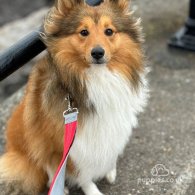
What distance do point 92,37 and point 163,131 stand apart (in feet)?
5.12

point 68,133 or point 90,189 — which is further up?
point 68,133

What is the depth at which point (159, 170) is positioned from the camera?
3.69m

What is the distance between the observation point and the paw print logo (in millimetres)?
3652

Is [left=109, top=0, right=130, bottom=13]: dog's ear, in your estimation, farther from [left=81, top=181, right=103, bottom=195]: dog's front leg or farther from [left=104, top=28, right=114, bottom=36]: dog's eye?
[left=81, top=181, right=103, bottom=195]: dog's front leg

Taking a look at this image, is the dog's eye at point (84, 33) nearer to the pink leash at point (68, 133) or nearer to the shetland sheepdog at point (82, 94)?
the shetland sheepdog at point (82, 94)

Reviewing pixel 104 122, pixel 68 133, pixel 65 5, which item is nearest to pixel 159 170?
pixel 104 122

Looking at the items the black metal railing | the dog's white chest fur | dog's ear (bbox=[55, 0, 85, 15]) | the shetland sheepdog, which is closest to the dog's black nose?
the shetland sheepdog

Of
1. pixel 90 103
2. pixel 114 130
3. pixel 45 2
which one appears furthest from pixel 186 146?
pixel 45 2

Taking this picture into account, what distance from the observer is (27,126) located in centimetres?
330

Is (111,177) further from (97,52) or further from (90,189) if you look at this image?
(97,52)

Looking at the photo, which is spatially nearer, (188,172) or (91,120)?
(91,120)

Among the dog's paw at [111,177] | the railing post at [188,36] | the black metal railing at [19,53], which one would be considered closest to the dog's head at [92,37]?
the black metal railing at [19,53]

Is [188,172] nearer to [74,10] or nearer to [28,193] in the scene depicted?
[28,193]

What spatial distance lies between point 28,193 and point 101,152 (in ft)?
2.32
